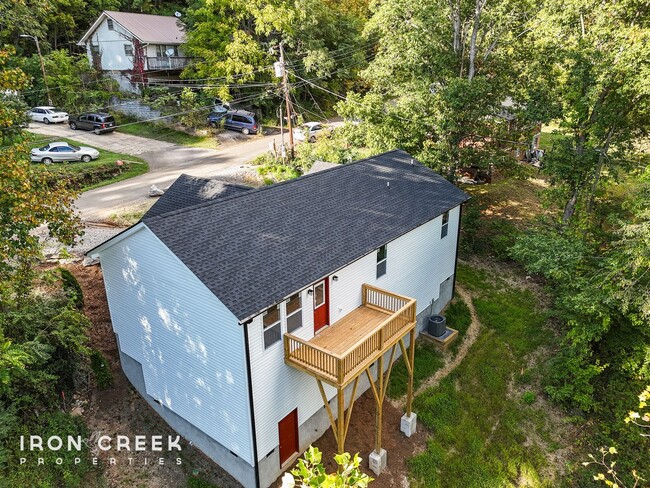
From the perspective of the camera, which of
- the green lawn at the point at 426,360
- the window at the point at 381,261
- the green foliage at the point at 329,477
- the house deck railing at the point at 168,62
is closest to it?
the green foliage at the point at 329,477

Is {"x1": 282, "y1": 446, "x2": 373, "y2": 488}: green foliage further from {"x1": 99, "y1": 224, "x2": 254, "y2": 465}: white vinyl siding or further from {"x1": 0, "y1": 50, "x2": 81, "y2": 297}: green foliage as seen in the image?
{"x1": 0, "y1": 50, "x2": 81, "y2": 297}: green foliage

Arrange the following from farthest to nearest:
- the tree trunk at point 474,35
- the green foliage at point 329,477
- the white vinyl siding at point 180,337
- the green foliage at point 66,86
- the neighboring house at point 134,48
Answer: the neighboring house at point 134,48 → the green foliage at point 66,86 → the tree trunk at point 474,35 → the white vinyl siding at point 180,337 → the green foliage at point 329,477

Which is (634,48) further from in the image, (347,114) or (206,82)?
(206,82)

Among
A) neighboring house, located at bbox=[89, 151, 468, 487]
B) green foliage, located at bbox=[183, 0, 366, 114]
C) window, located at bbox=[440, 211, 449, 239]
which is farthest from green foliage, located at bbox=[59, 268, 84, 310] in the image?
green foliage, located at bbox=[183, 0, 366, 114]

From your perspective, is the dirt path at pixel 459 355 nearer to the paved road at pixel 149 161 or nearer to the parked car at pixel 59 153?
the paved road at pixel 149 161

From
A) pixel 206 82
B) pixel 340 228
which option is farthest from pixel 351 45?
pixel 340 228

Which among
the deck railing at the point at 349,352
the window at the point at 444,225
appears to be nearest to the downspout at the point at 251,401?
the deck railing at the point at 349,352
